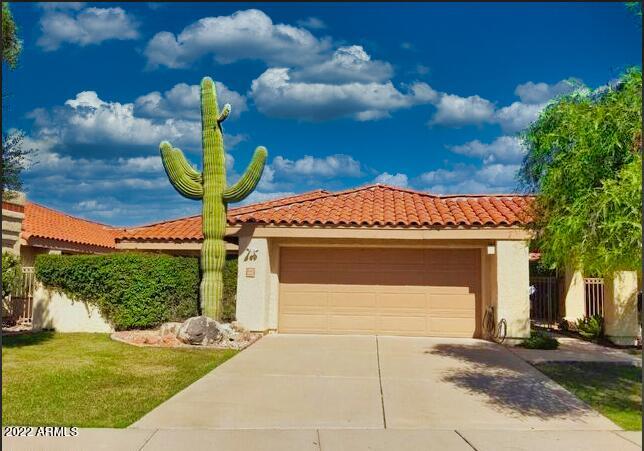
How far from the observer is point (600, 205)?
21.5 feet

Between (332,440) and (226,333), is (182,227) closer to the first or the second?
(226,333)

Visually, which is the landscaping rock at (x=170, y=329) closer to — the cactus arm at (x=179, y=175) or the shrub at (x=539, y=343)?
the cactus arm at (x=179, y=175)

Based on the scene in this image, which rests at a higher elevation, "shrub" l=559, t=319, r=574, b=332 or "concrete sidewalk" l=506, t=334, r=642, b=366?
"shrub" l=559, t=319, r=574, b=332

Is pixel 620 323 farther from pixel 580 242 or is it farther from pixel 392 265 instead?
pixel 580 242

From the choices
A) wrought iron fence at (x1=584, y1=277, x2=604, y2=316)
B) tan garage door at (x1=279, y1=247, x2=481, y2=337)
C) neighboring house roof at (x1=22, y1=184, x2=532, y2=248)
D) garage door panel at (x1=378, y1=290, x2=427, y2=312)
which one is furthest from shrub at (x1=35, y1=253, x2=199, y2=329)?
wrought iron fence at (x1=584, y1=277, x2=604, y2=316)

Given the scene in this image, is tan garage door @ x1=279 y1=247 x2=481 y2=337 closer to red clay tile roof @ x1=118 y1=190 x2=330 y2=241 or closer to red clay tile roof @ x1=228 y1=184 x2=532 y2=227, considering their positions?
red clay tile roof @ x1=228 y1=184 x2=532 y2=227

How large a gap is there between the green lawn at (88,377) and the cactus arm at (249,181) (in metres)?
4.27

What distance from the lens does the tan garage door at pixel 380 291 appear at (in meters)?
15.4

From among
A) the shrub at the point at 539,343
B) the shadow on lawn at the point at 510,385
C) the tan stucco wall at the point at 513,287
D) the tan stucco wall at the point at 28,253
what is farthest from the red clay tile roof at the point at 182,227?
the shrub at the point at 539,343

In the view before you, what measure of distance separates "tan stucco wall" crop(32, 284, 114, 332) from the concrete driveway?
498 cm

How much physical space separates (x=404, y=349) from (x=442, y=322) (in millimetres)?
2707

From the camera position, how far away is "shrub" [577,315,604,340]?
15.2 meters

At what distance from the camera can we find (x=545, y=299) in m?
19.1

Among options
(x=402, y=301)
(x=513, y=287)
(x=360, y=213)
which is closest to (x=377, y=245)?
(x=360, y=213)
